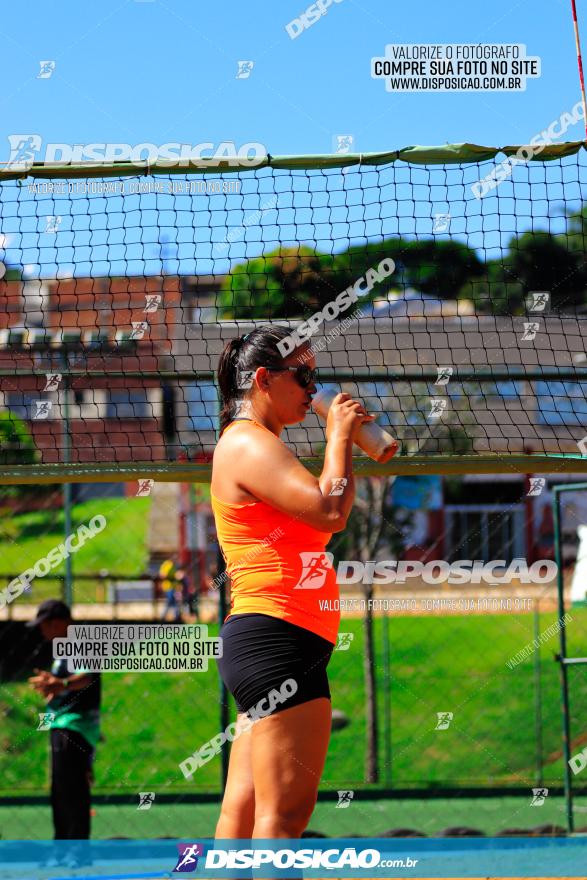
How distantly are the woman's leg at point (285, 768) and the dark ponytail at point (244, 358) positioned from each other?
0.96 metres

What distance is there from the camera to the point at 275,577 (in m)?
3.08

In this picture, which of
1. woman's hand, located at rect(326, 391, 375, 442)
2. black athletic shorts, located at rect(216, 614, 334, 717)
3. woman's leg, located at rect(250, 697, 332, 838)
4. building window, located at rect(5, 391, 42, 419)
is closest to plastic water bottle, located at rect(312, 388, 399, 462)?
woman's hand, located at rect(326, 391, 375, 442)

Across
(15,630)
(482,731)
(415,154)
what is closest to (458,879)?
(415,154)

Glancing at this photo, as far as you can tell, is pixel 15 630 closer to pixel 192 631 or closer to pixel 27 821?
pixel 27 821

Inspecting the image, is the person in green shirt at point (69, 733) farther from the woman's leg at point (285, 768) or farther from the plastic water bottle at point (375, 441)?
the plastic water bottle at point (375, 441)

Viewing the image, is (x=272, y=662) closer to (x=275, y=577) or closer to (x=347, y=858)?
(x=275, y=577)

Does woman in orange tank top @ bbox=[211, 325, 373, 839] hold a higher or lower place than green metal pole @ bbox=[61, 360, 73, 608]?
lower

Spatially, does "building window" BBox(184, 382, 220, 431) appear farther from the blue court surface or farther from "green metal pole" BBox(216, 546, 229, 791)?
the blue court surface

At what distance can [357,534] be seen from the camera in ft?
36.0

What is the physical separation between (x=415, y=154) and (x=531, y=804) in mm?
4340

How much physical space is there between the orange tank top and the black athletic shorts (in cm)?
3

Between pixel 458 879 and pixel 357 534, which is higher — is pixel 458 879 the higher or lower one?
the lower one

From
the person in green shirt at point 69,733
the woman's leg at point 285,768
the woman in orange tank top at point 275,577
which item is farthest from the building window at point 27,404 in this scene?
the woman's leg at point 285,768

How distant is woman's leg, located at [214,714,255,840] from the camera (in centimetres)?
318
